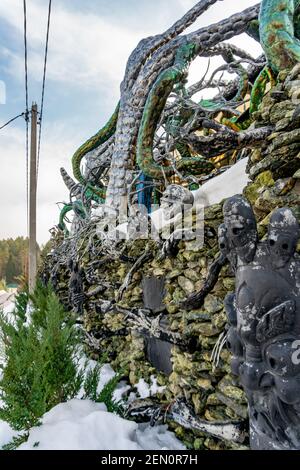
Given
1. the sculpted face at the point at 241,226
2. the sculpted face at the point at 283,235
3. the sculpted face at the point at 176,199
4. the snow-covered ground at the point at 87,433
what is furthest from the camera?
the sculpted face at the point at 176,199

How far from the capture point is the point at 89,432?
253cm

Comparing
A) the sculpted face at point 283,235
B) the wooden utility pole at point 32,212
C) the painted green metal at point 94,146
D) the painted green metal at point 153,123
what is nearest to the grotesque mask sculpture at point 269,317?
the sculpted face at point 283,235

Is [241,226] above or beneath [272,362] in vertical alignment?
above

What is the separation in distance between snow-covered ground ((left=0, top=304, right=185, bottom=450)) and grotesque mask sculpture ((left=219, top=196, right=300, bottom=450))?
1.46m

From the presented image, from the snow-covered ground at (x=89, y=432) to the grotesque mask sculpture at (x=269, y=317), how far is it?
4.78 feet

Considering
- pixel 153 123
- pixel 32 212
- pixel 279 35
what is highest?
pixel 32 212

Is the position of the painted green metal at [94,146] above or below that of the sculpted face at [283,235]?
above

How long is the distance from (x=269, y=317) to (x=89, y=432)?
1959 mm

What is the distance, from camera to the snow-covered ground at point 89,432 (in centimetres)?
243

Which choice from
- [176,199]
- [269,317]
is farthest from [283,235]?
[176,199]

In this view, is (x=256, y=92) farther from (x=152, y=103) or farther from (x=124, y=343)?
(x=124, y=343)

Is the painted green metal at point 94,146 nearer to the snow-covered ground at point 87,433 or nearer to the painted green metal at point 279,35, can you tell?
the painted green metal at point 279,35

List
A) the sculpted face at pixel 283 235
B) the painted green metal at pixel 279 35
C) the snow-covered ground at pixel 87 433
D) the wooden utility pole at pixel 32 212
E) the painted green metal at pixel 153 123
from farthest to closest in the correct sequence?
1. the wooden utility pole at pixel 32 212
2. the painted green metal at pixel 153 123
3. the painted green metal at pixel 279 35
4. the snow-covered ground at pixel 87 433
5. the sculpted face at pixel 283 235

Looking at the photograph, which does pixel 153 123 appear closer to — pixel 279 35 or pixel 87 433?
pixel 279 35
